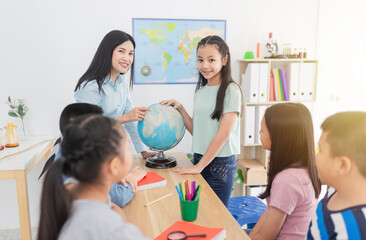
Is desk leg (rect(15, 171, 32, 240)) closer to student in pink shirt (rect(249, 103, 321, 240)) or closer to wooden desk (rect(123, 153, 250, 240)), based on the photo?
wooden desk (rect(123, 153, 250, 240))

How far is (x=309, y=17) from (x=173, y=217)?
2735mm

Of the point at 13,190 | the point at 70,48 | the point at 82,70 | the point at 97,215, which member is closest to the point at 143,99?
the point at 82,70

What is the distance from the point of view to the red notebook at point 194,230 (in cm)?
104

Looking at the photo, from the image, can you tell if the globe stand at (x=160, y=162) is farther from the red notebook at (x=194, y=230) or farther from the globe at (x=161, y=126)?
the red notebook at (x=194, y=230)

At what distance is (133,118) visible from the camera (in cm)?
167

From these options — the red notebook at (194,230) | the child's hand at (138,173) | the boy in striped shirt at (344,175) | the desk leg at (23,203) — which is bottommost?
the desk leg at (23,203)

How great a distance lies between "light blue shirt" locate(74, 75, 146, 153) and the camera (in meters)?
1.76

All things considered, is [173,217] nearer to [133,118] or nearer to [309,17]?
[133,118]

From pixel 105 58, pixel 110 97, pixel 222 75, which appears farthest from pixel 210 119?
pixel 105 58

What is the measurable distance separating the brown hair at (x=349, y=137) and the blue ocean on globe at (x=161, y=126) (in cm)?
87

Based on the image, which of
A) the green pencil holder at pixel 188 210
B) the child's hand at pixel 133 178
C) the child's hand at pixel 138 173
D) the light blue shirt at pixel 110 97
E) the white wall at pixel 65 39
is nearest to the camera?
the green pencil holder at pixel 188 210

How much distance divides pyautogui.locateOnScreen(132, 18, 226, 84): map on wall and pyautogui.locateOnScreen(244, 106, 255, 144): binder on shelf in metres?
0.64

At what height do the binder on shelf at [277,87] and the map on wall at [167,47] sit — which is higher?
the map on wall at [167,47]

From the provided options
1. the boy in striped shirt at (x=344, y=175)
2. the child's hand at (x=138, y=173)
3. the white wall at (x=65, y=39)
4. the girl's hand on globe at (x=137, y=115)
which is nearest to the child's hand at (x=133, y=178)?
the child's hand at (x=138, y=173)
